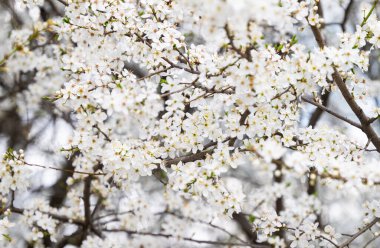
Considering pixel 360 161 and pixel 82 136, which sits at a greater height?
pixel 360 161

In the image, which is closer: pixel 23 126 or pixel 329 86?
pixel 329 86

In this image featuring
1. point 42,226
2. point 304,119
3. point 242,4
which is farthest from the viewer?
point 304,119

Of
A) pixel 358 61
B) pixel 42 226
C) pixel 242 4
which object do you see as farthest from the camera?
pixel 42 226

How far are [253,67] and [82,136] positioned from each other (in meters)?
1.89

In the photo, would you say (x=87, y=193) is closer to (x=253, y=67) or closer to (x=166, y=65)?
(x=166, y=65)

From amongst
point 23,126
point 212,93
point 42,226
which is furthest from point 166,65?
point 23,126

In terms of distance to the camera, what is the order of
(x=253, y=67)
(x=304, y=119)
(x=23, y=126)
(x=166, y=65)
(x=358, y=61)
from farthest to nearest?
(x=23, y=126) < (x=304, y=119) < (x=166, y=65) < (x=358, y=61) < (x=253, y=67)

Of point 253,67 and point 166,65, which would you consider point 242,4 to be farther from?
point 166,65

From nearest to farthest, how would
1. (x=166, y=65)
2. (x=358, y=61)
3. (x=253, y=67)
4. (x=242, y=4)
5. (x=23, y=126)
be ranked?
(x=242, y=4)
(x=253, y=67)
(x=358, y=61)
(x=166, y=65)
(x=23, y=126)

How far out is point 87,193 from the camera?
19.5 ft

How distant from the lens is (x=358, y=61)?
367cm

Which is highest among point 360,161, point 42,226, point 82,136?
point 360,161

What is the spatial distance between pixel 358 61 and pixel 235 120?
1084 mm

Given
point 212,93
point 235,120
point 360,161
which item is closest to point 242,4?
point 212,93
